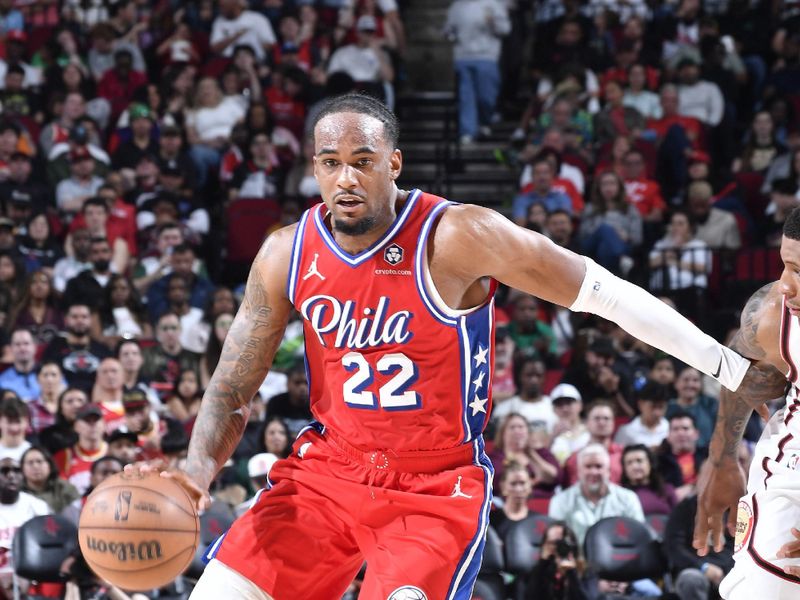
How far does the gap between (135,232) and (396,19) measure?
13.5 feet

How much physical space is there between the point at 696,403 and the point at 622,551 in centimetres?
231

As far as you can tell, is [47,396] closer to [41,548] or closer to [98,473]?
[98,473]

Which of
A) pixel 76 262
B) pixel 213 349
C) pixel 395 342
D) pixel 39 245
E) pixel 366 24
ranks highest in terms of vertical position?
pixel 366 24

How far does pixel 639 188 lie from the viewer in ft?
40.1

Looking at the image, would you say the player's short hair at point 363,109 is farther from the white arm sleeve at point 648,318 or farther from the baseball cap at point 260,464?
the baseball cap at point 260,464

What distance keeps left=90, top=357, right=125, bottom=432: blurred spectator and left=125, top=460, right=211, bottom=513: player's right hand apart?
17.5 feet

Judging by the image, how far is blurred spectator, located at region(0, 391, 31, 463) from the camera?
28.6ft

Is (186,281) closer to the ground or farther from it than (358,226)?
closer to the ground

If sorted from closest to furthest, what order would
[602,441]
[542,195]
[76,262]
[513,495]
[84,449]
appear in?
[513,495] < [84,449] < [602,441] < [76,262] < [542,195]

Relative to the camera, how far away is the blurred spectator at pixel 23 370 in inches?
388

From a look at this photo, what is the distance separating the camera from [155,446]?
29.2 feet

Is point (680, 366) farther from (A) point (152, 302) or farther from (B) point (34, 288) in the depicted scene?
(B) point (34, 288)

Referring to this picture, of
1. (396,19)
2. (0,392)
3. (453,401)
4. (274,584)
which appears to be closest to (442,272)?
(453,401)

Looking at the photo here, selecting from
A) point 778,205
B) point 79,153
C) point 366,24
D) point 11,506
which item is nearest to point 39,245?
point 79,153
